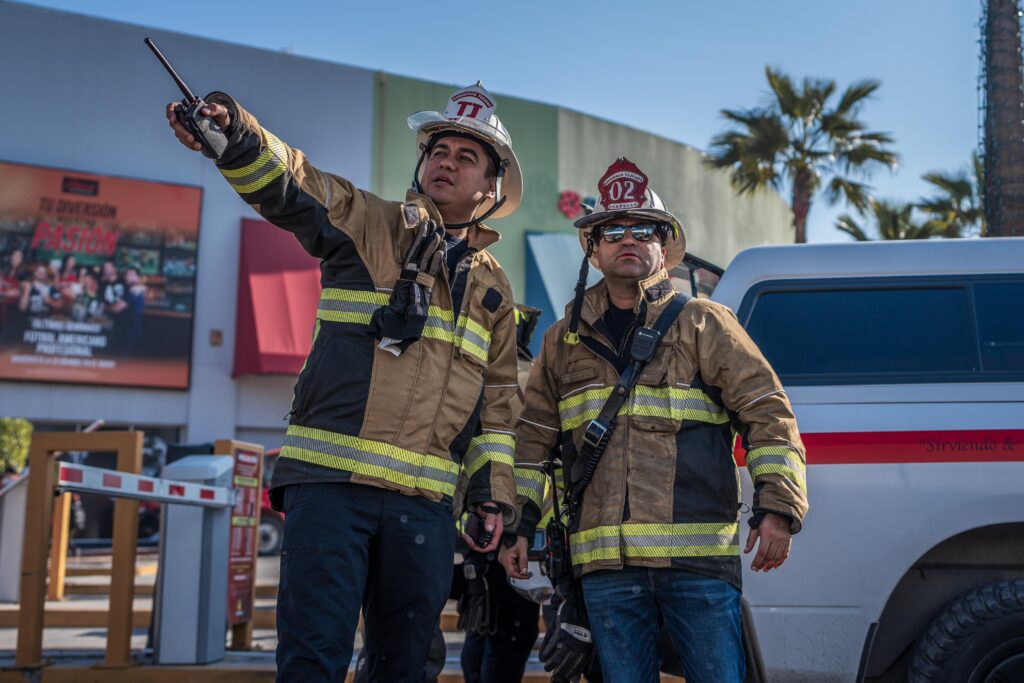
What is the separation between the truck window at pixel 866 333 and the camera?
401 centimetres

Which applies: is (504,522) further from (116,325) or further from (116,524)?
(116,325)

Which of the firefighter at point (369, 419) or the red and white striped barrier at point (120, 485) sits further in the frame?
the red and white striped barrier at point (120, 485)

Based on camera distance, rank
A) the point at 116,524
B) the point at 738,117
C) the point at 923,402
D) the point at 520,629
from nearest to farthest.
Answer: the point at 923,402
the point at 520,629
the point at 116,524
the point at 738,117

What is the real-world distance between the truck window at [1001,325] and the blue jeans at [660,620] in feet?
5.34

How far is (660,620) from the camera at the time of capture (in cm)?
331

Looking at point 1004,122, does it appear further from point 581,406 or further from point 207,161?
point 207,161

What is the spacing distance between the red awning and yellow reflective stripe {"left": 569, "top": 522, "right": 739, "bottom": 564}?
17933mm

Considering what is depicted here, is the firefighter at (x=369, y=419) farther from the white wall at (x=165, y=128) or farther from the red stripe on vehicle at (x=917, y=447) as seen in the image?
the white wall at (x=165, y=128)

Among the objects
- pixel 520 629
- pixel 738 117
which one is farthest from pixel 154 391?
pixel 520 629

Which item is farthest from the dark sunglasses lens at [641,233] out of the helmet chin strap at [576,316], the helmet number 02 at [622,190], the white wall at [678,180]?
the white wall at [678,180]

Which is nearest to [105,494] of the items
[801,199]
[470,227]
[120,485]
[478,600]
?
[120,485]

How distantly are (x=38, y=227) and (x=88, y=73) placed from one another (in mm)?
3341

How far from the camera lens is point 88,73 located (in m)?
20.4

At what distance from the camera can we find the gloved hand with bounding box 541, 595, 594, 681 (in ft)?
11.2
